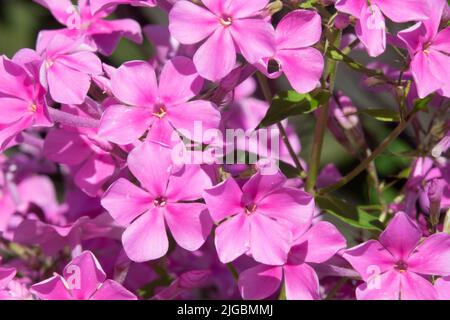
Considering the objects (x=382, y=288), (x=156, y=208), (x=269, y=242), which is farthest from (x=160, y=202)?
(x=382, y=288)

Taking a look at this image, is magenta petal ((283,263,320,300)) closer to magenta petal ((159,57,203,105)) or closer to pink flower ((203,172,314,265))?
pink flower ((203,172,314,265))

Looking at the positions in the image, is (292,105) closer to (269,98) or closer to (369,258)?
(269,98)

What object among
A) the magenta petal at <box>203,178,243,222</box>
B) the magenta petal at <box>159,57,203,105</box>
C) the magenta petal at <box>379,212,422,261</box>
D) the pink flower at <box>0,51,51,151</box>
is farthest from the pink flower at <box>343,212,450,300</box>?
the pink flower at <box>0,51,51,151</box>

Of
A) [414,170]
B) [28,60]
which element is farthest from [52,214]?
[414,170]

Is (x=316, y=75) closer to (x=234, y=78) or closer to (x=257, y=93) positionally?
(x=234, y=78)

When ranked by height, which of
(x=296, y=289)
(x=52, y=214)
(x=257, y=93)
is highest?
(x=257, y=93)

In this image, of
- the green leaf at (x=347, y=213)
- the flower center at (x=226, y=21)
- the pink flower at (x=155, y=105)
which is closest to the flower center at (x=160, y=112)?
the pink flower at (x=155, y=105)
